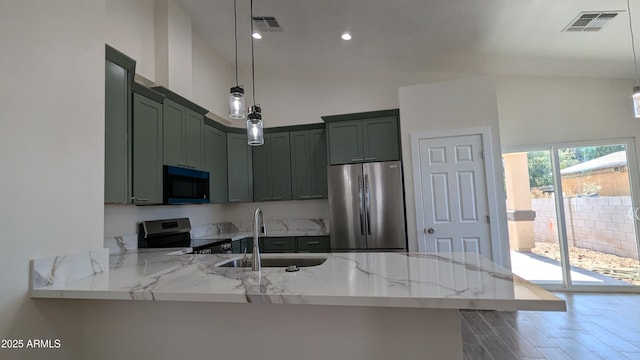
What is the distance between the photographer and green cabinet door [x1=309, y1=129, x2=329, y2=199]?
4414 mm

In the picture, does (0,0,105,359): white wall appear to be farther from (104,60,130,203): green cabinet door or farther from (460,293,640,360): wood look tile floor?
(460,293,640,360): wood look tile floor

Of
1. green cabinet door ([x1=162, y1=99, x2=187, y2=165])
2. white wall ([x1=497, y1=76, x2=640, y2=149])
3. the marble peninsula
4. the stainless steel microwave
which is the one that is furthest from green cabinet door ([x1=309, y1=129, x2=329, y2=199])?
the marble peninsula

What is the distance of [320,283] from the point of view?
4.38 ft

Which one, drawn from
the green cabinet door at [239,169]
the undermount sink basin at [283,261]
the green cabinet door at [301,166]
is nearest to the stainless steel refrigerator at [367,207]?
the green cabinet door at [301,166]

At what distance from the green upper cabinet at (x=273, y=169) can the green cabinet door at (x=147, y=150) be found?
179 cm

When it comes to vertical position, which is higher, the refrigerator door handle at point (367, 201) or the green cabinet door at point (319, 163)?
the green cabinet door at point (319, 163)

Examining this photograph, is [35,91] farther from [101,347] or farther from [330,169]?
[330,169]

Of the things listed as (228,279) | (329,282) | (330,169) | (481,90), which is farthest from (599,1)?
(228,279)

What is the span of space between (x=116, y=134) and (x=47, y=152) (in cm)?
102

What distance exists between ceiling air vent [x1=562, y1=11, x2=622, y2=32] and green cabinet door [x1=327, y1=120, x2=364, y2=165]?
235cm

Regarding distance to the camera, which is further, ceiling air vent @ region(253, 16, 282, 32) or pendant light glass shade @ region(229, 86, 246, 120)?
ceiling air vent @ region(253, 16, 282, 32)

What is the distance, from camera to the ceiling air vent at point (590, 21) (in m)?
2.84

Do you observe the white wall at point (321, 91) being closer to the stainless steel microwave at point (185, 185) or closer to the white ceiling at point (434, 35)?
the white ceiling at point (434, 35)

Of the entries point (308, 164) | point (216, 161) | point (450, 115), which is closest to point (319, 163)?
point (308, 164)
